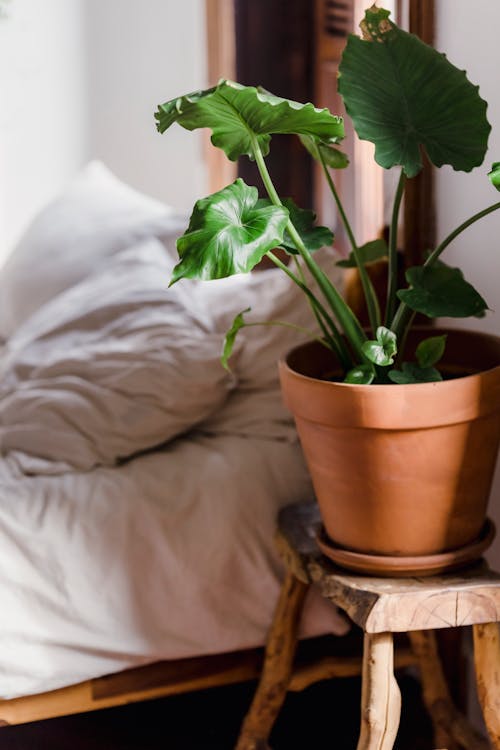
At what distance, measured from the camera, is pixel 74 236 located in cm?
231

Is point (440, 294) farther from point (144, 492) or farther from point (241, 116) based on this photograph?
point (144, 492)

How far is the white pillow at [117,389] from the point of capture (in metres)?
1.71

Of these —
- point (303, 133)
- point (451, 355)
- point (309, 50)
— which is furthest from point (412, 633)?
point (309, 50)

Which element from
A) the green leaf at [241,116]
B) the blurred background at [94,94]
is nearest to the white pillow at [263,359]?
the green leaf at [241,116]

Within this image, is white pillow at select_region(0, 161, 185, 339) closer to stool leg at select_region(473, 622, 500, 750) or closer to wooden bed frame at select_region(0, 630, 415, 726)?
wooden bed frame at select_region(0, 630, 415, 726)

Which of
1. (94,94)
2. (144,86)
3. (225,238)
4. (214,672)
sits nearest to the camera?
(225,238)

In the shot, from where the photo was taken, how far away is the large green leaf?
4.07 feet

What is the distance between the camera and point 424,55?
124 centimetres

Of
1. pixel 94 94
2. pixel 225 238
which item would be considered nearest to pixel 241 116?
pixel 225 238

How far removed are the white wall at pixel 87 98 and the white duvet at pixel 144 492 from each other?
1911mm

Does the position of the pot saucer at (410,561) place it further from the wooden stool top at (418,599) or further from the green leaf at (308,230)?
the green leaf at (308,230)

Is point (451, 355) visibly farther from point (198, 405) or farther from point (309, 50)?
point (309, 50)

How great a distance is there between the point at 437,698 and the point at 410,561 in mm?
441

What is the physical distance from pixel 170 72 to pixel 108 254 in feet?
5.44
